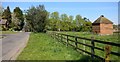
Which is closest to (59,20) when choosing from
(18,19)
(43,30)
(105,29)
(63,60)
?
(18,19)

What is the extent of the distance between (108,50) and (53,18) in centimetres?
12367

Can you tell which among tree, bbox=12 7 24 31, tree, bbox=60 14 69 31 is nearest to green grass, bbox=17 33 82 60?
tree, bbox=12 7 24 31

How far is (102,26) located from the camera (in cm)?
9844

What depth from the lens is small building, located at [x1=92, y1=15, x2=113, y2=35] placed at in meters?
96.3

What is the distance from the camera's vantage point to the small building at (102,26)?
9626 cm

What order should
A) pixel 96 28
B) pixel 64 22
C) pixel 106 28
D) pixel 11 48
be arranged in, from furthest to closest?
1. pixel 64 22
2. pixel 96 28
3. pixel 106 28
4. pixel 11 48

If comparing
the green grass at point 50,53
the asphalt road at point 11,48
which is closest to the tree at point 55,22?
the asphalt road at point 11,48

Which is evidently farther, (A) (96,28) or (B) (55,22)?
(B) (55,22)

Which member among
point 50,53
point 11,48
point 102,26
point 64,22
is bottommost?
point 11,48

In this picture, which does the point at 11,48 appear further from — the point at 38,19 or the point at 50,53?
the point at 38,19

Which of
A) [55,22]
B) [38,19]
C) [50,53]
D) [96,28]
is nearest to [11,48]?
[50,53]

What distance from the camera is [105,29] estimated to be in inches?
3853

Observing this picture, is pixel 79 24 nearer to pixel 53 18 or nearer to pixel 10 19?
pixel 53 18

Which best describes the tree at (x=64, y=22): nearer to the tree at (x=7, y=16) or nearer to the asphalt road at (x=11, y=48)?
the tree at (x=7, y=16)
